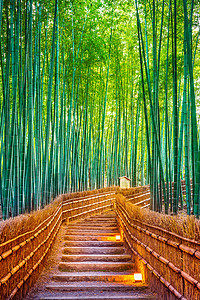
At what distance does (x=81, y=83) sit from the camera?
8203 millimetres

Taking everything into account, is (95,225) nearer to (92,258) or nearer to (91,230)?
(91,230)

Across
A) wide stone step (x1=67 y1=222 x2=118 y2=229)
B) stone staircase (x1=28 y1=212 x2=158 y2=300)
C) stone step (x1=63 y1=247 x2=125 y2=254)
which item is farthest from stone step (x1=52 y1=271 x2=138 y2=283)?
wide stone step (x1=67 y1=222 x2=118 y2=229)

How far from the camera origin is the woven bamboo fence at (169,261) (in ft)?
5.83

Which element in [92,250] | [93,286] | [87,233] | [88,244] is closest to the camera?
[93,286]

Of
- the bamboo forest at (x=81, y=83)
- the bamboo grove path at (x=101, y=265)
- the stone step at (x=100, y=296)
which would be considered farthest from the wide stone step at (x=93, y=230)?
the stone step at (x=100, y=296)

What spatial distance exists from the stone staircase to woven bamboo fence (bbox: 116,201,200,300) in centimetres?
20

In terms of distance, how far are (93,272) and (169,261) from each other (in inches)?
48.6

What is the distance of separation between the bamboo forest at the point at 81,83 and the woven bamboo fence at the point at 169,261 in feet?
2.12

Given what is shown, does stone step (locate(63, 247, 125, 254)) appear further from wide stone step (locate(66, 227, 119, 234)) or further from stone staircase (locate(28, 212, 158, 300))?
wide stone step (locate(66, 227, 119, 234))

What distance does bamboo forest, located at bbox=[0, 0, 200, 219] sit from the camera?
3885 mm

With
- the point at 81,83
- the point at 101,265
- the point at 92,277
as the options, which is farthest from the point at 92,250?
the point at 81,83

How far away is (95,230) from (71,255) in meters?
1.64

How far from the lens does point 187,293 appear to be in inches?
72.6

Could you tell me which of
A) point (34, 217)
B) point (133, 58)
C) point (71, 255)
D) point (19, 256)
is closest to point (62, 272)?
point (71, 255)
